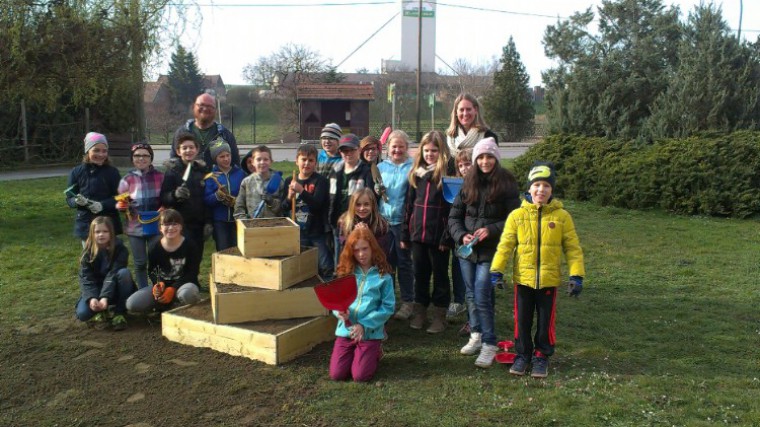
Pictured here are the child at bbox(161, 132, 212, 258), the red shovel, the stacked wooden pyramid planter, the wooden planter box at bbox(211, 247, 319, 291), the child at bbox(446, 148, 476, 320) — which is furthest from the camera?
the child at bbox(161, 132, 212, 258)

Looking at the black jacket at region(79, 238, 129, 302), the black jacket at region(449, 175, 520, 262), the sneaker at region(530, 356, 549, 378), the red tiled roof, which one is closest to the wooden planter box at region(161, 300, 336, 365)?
the black jacket at region(79, 238, 129, 302)

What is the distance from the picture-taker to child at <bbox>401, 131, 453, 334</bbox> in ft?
18.3

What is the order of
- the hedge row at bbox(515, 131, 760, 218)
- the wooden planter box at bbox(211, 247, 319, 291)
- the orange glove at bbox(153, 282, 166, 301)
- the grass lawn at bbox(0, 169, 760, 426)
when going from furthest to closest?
the hedge row at bbox(515, 131, 760, 218), the orange glove at bbox(153, 282, 166, 301), the wooden planter box at bbox(211, 247, 319, 291), the grass lawn at bbox(0, 169, 760, 426)

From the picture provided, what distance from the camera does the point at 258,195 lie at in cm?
600

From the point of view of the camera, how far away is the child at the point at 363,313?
472 centimetres

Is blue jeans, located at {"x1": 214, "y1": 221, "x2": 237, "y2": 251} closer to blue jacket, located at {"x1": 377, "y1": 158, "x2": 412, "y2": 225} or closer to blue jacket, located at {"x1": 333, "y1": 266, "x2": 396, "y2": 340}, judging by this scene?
blue jacket, located at {"x1": 377, "y1": 158, "x2": 412, "y2": 225}

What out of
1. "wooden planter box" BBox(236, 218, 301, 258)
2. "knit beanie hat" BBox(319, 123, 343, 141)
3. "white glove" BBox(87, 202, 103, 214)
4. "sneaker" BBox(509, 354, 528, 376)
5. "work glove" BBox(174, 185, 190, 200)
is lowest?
"sneaker" BBox(509, 354, 528, 376)

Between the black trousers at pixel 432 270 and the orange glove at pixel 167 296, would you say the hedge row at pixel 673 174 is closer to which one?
the black trousers at pixel 432 270

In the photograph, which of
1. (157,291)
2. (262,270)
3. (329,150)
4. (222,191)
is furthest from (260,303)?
(329,150)

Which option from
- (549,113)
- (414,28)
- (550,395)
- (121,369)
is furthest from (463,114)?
(414,28)

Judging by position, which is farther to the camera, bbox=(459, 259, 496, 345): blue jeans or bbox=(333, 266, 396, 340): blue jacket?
bbox=(459, 259, 496, 345): blue jeans

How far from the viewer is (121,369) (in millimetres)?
4914

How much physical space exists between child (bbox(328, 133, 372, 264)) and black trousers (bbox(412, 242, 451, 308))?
74 cm

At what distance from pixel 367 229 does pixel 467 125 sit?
1472 millimetres
